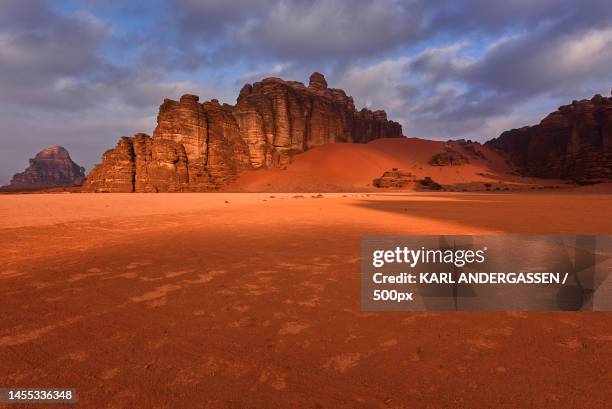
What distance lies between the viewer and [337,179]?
56594mm

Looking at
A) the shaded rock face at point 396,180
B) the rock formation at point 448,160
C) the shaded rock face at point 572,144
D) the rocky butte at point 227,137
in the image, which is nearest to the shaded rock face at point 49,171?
the rocky butte at point 227,137

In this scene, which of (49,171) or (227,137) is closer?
(227,137)

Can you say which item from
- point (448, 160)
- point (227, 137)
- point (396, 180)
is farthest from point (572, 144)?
point (227, 137)

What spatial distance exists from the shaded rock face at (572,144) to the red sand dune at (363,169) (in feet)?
18.7

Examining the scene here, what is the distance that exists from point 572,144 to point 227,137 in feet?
218

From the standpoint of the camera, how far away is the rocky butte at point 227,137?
4475cm

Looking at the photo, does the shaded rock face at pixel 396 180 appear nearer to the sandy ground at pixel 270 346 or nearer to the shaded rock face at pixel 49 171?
the sandy ground at pixel 270 346

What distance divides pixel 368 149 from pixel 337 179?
776 inches

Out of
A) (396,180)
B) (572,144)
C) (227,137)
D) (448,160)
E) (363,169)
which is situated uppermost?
(227,137)

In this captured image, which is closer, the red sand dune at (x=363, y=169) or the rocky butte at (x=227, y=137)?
the rocky butte at (x=227, y=137)

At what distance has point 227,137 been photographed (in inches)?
2160

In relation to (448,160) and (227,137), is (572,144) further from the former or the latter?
(227,137)

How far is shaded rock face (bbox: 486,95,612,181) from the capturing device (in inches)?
1960

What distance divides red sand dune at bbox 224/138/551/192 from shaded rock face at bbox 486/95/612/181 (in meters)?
5.69
